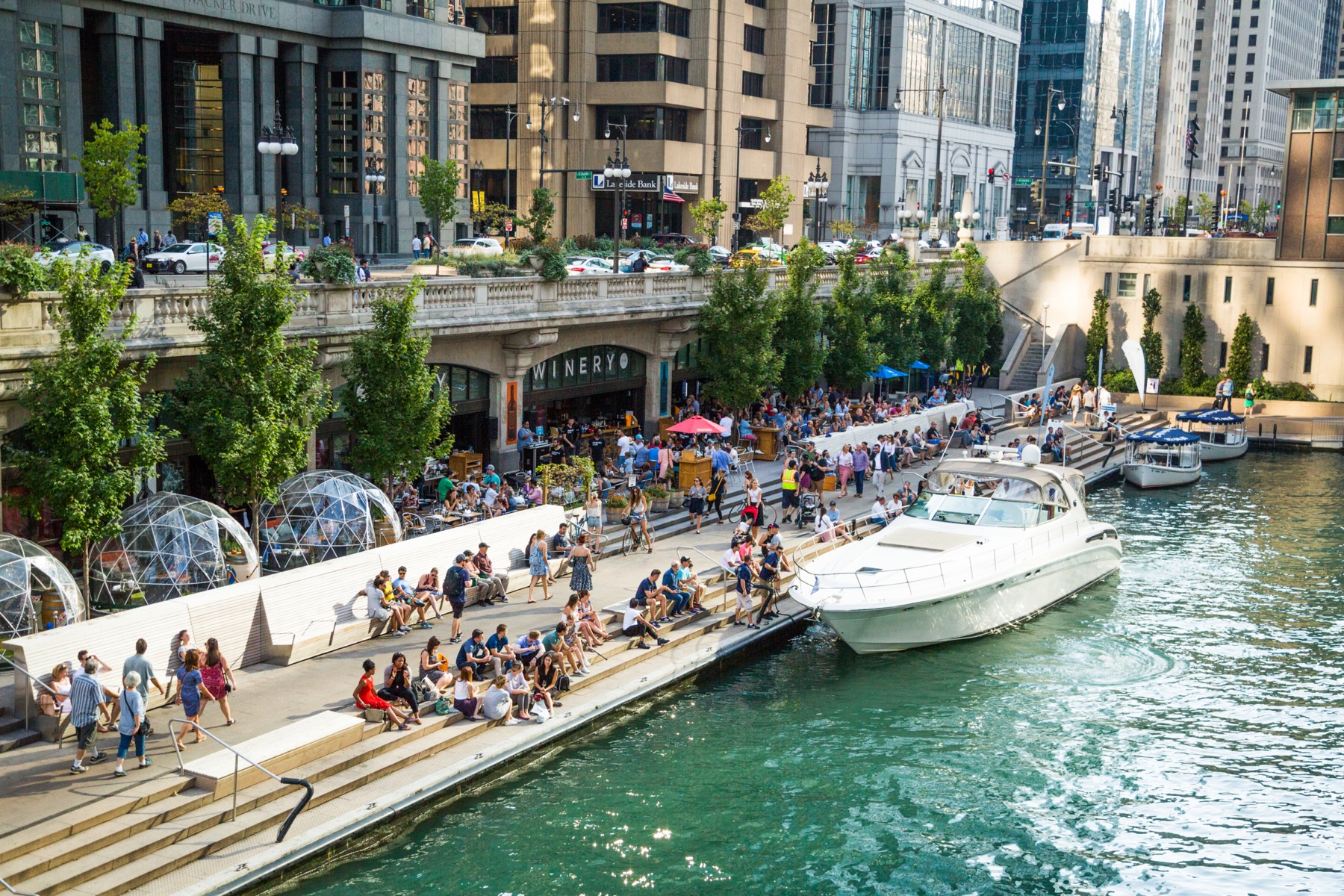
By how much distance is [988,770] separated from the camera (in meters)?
21.7

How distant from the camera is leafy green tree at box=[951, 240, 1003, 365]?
6128 cm

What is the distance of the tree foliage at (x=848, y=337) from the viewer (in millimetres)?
49188

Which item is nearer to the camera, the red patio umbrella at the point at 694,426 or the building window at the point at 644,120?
the red patio umbrella at the point at 694,426

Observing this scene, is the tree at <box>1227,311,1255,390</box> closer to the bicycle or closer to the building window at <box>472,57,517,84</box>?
the bicycle

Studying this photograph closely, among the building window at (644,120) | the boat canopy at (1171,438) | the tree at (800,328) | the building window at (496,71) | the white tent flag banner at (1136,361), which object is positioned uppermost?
the building window at (496,71)

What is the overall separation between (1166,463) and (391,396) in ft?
106

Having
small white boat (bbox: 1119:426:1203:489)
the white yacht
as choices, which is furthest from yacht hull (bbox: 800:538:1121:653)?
small white boat (bbox: 1119:426:1203:489)

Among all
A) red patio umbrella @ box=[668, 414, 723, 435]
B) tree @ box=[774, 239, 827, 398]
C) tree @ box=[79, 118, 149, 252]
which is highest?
tree @ box=[79, 118, 149, 252]

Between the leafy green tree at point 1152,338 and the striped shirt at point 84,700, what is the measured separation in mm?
59744

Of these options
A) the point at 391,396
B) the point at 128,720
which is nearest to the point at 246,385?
the point at 391,396

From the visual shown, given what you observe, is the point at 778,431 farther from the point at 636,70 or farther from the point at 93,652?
the point at 636,70

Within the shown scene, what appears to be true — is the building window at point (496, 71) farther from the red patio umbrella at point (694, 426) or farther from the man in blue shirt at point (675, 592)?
the man in blue shirt at point (675, 592)

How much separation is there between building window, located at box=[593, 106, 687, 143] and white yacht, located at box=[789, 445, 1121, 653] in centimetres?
6330

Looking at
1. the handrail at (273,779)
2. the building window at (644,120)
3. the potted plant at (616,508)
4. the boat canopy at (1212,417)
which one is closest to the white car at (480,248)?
the potted plant at (616,508)
